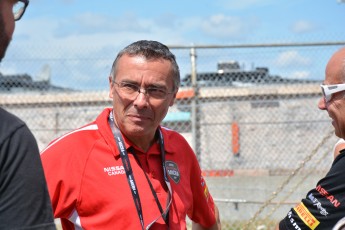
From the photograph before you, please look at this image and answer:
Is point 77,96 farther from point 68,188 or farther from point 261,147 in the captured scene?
point 68,188

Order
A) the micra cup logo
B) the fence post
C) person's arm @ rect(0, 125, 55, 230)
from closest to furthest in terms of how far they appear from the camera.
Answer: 1. person's arm @ rect(0, 125, 55, 230)
2. the micra cup logo
3. the fence post

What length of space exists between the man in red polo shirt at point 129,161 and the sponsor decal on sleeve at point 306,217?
2.20 ft

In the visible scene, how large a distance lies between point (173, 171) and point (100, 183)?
0.53m

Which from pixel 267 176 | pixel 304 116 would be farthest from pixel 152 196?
pixel 304 116

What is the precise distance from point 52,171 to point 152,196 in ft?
1.72

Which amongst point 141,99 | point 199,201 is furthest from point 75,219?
point 199,201

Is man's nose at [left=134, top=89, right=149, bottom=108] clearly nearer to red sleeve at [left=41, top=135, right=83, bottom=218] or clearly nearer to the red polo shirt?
the red polo shirt

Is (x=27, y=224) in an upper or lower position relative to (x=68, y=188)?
upper

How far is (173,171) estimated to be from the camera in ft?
11.4

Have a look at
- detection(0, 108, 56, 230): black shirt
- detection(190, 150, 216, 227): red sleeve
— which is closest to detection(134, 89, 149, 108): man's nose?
detection(190, 150, 216, 227): red sleeve

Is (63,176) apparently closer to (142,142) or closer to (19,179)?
(142,142)

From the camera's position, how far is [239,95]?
907 centimetres

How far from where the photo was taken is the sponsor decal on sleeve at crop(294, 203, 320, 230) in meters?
2.85

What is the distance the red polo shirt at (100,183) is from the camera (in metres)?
3.02
